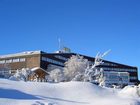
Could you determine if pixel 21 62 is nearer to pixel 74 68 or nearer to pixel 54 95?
pixel 74 68

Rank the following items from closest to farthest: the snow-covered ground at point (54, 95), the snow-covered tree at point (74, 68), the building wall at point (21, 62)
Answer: the snow-covered ground at point (54, 95) → the snow-covered tree at point (74, 68) → the building wall at point (21, 62)

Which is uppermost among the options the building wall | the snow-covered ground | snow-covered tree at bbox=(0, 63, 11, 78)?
the building wall

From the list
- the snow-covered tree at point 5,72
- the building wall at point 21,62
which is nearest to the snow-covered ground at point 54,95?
the snow-covered tree at point 5,72

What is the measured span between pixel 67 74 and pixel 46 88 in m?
48.8

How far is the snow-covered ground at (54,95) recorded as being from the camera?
19.2 meters

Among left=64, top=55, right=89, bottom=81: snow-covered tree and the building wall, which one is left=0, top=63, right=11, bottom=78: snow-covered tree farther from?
left=64, top=55, right=89, bottom=81: snow-covered tree

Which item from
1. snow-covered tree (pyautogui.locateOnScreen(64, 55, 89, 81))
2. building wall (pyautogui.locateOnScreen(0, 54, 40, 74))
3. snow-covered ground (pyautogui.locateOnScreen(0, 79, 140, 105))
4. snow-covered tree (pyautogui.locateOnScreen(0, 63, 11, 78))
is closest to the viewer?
snow-covered ground (pyautogui.locateOnScreen(0, 79, 140, 105))

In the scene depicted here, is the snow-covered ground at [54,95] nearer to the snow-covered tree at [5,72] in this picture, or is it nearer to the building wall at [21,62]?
the snow-covered tree at [5,72]

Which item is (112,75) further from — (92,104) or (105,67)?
(92,104)

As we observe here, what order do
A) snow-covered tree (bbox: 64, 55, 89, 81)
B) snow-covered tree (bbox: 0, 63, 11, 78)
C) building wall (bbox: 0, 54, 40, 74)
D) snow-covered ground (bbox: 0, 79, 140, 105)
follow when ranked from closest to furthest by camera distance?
1. snow-covered ground (bbox: 0, 79, 140, 105)
2. snow-covered tree (bbox: 0, 63, 11, 78)
3. snow-covered tree (bbox: 64, 55, 89, 81)
4. building wall (bbox: 0, 54, 40, 74)

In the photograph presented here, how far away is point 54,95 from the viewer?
22.6 metres

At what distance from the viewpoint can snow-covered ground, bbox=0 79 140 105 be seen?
19.2 metres

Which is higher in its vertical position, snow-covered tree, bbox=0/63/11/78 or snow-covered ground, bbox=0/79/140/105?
snow-covered tree, bbox=0/63/11/78

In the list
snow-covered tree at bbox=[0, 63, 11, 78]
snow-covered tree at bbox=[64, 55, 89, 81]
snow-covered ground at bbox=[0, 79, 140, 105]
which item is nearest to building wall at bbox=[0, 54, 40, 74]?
snow-covered tree at bbox=[0, 63, 11, 78]
